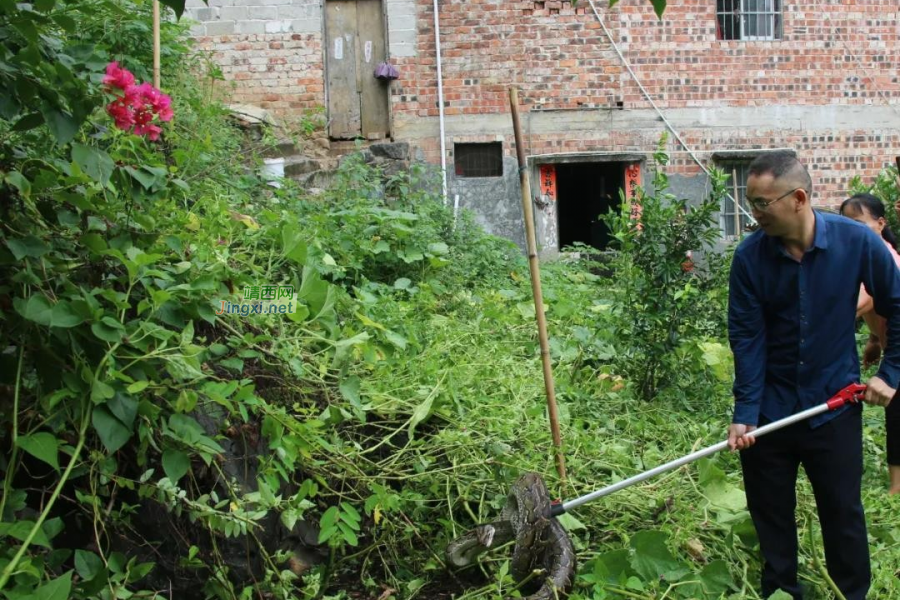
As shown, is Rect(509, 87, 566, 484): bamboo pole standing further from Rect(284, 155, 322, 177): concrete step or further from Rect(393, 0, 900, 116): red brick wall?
Rect(393, 0, 900, 116): red brick wall

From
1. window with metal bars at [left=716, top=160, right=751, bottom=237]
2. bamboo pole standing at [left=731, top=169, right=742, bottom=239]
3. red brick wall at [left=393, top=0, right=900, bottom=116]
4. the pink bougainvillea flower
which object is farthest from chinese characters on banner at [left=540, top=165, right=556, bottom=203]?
the pink bougainvillea flower

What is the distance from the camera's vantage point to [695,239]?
16.9 ft

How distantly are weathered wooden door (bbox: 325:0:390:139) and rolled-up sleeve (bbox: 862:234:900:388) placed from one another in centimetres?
897

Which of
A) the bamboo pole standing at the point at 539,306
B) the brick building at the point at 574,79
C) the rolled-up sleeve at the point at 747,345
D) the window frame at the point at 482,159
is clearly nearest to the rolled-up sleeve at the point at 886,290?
the rolled-up sleeve at the point at 747,345

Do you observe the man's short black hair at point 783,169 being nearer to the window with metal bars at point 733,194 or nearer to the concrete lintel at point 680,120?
the concrete lintel at point 680,120

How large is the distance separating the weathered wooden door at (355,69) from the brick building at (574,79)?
0.06 feet

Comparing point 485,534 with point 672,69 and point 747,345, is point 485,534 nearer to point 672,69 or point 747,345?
point 747,345

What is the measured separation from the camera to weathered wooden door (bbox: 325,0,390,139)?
1138 cm

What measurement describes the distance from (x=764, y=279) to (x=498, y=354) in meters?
2.26

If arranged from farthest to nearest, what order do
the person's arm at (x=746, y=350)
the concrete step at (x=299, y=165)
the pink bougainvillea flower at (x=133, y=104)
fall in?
the concrete step at (x=299, y=165)
the person's arm at (x=746, y=350)
the pink bougainvillea flower at (x=133, y=104)

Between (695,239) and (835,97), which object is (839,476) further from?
(835,97)

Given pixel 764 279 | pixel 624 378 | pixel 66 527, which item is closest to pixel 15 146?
pixel 66 527

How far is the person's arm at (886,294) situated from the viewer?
3.02 meters

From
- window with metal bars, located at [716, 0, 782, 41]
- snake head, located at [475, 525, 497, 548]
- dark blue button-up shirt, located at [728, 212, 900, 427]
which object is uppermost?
window with metal bars, located at [716, 0, 782, 41]
